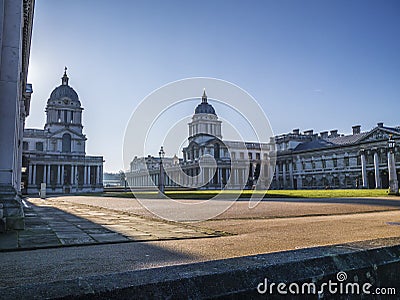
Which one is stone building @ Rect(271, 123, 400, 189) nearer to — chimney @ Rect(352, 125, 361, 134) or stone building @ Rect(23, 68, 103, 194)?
chimney @ Rect(352, 125, 361, 134)

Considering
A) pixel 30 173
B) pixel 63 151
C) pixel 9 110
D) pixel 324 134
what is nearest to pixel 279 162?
pixel 324 134

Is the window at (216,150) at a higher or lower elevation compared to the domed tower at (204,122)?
lower

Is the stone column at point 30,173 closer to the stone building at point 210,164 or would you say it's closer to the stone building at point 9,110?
the stone building at point 210,164

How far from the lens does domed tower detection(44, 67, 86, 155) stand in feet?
269

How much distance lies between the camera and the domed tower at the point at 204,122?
9769 centimetres

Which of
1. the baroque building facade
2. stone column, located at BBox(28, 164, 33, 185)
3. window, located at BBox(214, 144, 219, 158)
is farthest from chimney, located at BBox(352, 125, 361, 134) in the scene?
stone column, located at BBox(28, 164, 33, 185)

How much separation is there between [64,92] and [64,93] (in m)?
0.34

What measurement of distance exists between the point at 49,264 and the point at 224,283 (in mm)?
4239

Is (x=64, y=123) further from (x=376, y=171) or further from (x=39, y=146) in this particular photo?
(x=376, y=171)

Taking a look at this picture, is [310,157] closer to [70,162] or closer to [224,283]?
[70,162]

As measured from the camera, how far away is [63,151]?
8256cm

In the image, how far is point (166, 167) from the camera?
293 ft

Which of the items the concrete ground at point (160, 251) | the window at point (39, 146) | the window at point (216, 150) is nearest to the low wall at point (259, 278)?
the concrete ground at point (160, 251)


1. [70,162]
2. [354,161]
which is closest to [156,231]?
[354,161]
